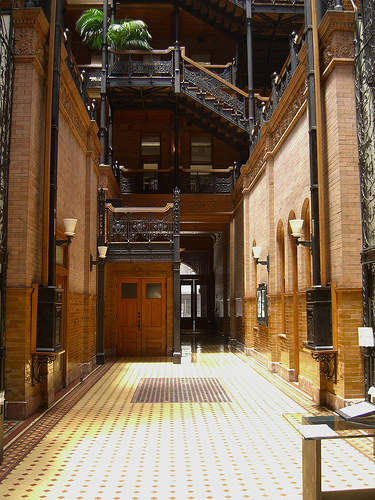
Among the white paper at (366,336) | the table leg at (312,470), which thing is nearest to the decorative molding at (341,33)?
the white paper at (366,336)

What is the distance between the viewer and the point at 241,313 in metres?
17.9

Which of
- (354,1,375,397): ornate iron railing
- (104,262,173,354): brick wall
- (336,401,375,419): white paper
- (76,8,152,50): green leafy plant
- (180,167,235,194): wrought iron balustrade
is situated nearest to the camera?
(336,401,375,419): white paper

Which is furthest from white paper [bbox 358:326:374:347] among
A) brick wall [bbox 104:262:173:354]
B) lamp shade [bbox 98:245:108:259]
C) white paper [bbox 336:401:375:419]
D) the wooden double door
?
the wooden double door

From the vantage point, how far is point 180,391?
10.0m

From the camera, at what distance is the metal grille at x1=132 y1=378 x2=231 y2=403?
30.0 feet

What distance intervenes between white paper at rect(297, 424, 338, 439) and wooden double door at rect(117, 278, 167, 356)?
12.5 m

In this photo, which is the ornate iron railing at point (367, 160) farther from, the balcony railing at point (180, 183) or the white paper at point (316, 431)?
the balcony railing at point (180, 183)

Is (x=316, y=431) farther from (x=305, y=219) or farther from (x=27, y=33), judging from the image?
(x=27, y=33)

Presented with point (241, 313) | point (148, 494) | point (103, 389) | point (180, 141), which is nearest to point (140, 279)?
point (241, 313)

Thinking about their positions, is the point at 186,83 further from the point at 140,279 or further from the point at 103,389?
the point at 103,389

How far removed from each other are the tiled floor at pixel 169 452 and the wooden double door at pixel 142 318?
664cm

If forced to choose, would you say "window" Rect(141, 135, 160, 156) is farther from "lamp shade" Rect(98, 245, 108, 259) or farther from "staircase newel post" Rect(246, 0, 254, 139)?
"lamp shade" Rect(98, 245, 108, 259)

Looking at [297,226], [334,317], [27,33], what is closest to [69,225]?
[27,33]

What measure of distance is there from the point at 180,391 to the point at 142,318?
6602mm
